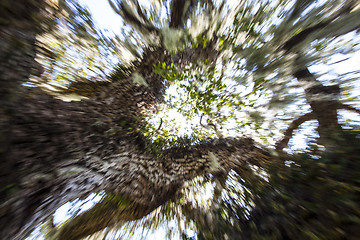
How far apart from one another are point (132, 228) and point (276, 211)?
427 cm

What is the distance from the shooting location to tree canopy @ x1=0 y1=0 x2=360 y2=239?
6.12ft

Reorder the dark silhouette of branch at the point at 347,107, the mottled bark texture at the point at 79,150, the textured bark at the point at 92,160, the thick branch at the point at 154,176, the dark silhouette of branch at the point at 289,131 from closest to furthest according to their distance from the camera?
the mottled bark texture at the point at 79,150 < the textured bark at the point at 92,160 < the dark silhouette of branch at the point at 347,107 < the dark silhouette of branch at the point at 289,131 < the thick branch at the point at 154,176

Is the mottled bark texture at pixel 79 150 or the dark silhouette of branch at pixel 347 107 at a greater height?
the dark silhouette of branch at pixel 347 107

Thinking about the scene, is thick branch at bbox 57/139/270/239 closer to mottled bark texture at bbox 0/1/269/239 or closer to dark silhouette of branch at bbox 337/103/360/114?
mottled bark texture at bbox 0/1/269/239

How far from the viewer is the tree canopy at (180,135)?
186 centimetres

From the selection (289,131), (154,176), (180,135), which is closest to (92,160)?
(154,176)

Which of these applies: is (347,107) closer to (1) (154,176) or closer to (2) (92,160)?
(1) (154,176)

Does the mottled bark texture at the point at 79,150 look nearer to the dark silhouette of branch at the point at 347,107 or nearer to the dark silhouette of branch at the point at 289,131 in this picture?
the dark silhouette of branch at the point at 289,131

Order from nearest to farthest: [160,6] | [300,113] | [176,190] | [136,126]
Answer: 1. [300,113]
2. [160,6]
3. [136,126]
4. [176,190]

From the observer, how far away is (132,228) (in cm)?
421

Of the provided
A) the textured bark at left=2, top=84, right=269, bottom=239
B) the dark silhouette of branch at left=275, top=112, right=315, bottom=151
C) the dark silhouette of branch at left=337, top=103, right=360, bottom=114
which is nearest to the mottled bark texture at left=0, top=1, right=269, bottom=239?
the textured bark at left=2, top=84, right=269, bottom=239

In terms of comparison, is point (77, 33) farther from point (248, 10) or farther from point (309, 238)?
point (309, 238)

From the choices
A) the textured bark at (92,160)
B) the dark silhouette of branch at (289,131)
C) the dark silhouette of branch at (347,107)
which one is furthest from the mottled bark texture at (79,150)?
the dark silhouette of branch at (347,107)

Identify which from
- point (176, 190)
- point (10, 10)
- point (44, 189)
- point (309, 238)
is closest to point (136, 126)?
point (44, 189)
